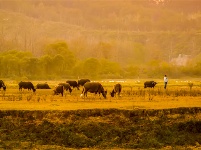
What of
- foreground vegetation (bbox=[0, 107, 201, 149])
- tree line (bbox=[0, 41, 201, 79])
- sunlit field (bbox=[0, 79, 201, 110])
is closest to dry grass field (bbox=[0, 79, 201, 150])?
foreground vegetation (bbox=[0, 107, 201, 149])

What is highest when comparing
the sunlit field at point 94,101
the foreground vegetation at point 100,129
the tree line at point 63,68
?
the tree line at point 63,68

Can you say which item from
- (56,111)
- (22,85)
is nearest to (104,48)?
(22,85)

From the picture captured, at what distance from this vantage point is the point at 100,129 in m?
25.3

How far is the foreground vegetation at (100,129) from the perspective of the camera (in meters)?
23.8

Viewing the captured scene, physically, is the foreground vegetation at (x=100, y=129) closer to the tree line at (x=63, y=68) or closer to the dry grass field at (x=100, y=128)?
the dry grass field at (x=100, y=128)

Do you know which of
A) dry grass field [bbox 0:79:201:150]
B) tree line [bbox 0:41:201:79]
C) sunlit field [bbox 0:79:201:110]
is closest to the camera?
dry grass field [bbox 0:79:201:150]

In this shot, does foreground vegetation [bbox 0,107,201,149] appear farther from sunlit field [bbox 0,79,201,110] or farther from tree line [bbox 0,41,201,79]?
tree line [bbox 0,41,201,79]

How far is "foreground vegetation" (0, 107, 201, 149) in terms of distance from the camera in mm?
23781

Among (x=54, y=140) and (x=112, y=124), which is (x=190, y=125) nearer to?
(x=112, y=124)

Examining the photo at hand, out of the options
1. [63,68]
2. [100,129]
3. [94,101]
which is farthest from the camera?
[63,68]

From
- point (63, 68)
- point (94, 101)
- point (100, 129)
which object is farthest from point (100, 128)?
point (63, 68)

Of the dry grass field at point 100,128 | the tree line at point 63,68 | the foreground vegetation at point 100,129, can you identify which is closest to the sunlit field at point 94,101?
the dry grass field at point 100,128

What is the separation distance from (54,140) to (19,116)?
149 inches

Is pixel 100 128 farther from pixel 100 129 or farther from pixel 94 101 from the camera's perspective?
pixel 94 101
